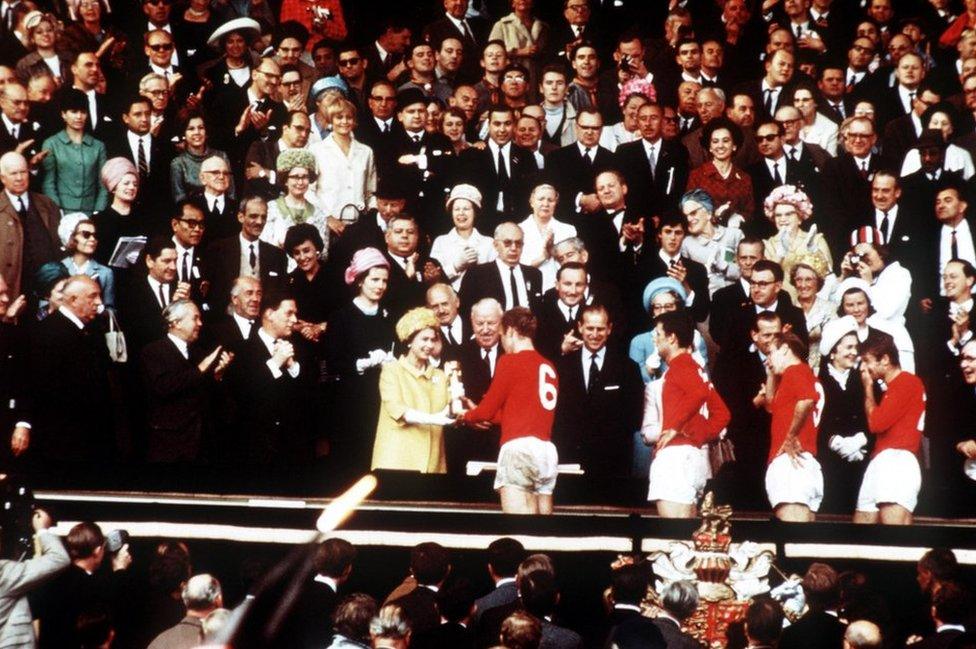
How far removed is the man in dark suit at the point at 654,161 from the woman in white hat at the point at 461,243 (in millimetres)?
1318

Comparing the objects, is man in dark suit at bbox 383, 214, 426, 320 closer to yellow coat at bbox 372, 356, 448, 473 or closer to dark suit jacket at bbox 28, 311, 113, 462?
yellow coat at bbox 372, 356, 448, 473

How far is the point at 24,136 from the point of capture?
40.9 ft

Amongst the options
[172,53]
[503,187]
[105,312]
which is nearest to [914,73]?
[503,187]

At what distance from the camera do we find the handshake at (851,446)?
456 inches

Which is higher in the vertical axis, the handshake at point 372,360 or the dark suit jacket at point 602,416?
the handshake at point 372,360

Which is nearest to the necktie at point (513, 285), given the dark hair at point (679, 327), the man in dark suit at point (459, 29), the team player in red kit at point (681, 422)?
the team player in red kit at point (681, 422)

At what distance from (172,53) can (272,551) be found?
4.77 meters

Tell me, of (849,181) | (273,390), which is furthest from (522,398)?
(849,181)

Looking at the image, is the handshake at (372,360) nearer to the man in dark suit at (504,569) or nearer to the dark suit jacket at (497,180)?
the dark suit jacket at (497,180)

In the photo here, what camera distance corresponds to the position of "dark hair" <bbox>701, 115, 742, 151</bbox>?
13.3 metres

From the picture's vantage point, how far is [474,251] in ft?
40.6

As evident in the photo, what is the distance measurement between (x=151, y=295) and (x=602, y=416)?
125 inches

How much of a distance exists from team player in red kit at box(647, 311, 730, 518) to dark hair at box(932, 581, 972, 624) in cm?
302

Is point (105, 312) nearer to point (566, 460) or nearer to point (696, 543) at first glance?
point (566, 460)
